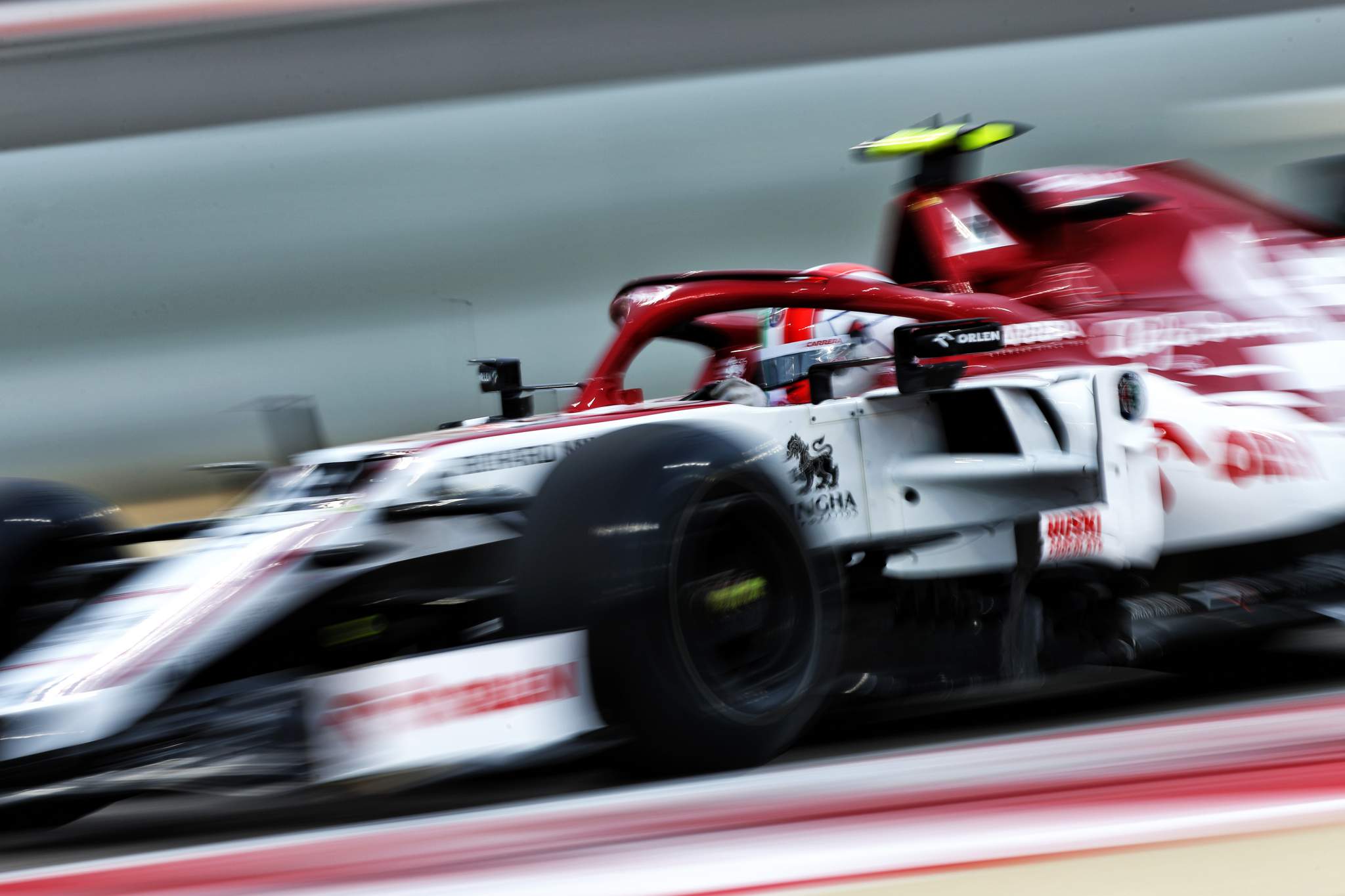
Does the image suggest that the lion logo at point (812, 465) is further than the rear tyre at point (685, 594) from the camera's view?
Yes

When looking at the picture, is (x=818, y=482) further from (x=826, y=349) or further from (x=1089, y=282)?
(x=1089, y=282)

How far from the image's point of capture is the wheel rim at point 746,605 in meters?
2.03

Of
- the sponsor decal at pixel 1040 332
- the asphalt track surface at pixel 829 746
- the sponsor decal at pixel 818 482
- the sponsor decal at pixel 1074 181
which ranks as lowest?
the asphalt track surface at pixel 829 746

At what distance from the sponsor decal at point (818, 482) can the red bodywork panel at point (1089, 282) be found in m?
0.45

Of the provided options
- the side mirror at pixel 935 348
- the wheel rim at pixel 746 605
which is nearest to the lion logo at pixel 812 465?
the side mirror at pixel 935 348

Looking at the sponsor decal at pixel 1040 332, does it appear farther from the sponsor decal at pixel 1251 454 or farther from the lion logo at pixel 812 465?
the lion logo at pixel 812 465

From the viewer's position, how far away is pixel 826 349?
298 cm

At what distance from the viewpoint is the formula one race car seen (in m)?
1.90

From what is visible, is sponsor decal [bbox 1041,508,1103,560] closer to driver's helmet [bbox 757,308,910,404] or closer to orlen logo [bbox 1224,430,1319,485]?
orlen logo [bbox 1224,430,1319,485]

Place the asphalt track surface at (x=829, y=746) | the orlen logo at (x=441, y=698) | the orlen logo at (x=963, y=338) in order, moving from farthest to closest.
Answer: the orlen logo at (x=963, y=338), the asphalt track surface at (x=829, y=746), the orlen logo at (x=441, y=698)

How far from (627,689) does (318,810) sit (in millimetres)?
643

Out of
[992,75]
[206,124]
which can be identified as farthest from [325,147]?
[992,75]

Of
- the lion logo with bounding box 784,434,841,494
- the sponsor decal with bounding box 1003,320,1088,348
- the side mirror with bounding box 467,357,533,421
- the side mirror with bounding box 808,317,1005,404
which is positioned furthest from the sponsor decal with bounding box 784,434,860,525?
the side mirror with bounding box 467,357,533,421

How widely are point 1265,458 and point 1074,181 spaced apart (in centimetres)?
80
